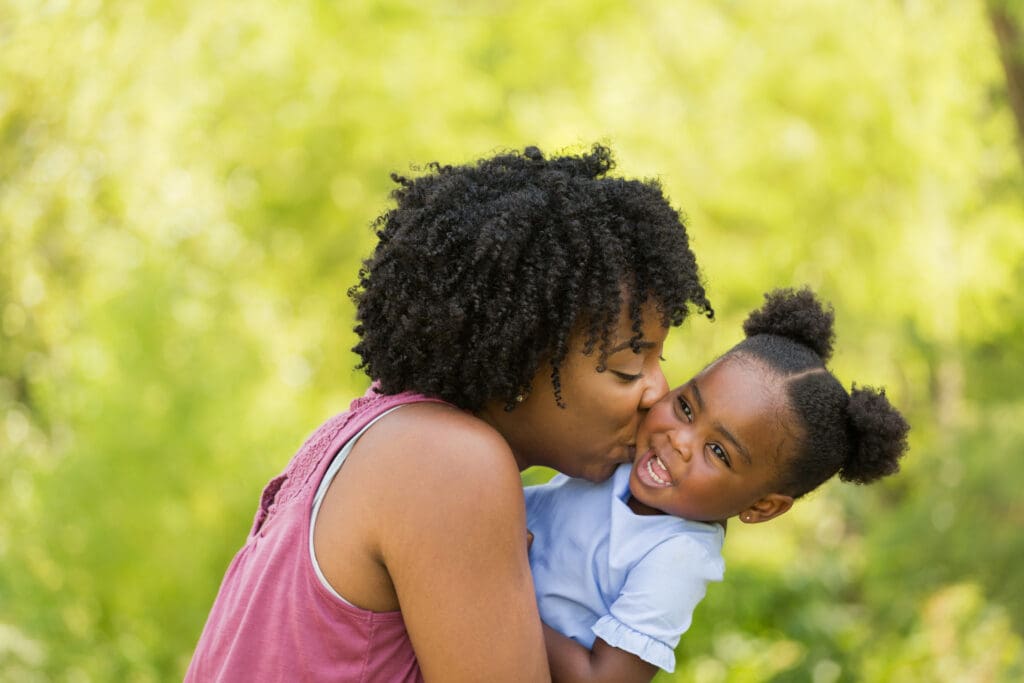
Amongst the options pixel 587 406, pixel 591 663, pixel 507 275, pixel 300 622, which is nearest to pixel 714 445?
pixel 587 406

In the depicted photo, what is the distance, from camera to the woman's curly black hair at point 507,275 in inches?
72.5

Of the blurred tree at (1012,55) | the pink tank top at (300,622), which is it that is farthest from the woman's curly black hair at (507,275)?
the blurred tree at (1012,55)

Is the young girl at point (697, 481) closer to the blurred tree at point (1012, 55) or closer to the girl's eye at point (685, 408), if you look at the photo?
the girl's eye at point (685, 408)

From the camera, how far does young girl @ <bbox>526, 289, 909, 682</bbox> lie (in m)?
2.09

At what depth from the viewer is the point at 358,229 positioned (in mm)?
7832

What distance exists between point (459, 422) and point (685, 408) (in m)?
0.64

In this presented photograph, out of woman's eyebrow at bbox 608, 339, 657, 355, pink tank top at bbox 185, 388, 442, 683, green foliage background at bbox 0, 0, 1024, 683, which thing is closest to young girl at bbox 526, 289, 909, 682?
woman's eyebrow at bbox 608, 339, 657, 355

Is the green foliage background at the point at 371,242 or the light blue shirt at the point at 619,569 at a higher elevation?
the green foliage background at the point at 371,242

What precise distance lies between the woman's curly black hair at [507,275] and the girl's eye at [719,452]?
0.36m

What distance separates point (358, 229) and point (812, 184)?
3.12 meters

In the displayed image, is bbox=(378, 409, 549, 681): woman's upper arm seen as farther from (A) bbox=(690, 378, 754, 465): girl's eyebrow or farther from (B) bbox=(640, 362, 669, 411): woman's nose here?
(A) bbox=(690, 378, 754, 465): girl's eyebrow

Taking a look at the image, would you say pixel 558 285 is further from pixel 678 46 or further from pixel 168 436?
pixel 678 46

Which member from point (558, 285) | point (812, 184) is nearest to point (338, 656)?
point (558, 285)

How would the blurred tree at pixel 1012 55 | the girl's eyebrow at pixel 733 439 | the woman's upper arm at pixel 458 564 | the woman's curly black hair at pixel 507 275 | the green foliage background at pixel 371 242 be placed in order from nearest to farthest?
the woman's upper arm at pixel 458 564, the woman's curly black hair at pixel 507 275, the girl's eyebrow at pixel 733 439, the green foliage background at pixel 371 242, the blurred tree at pixel 1012 55
